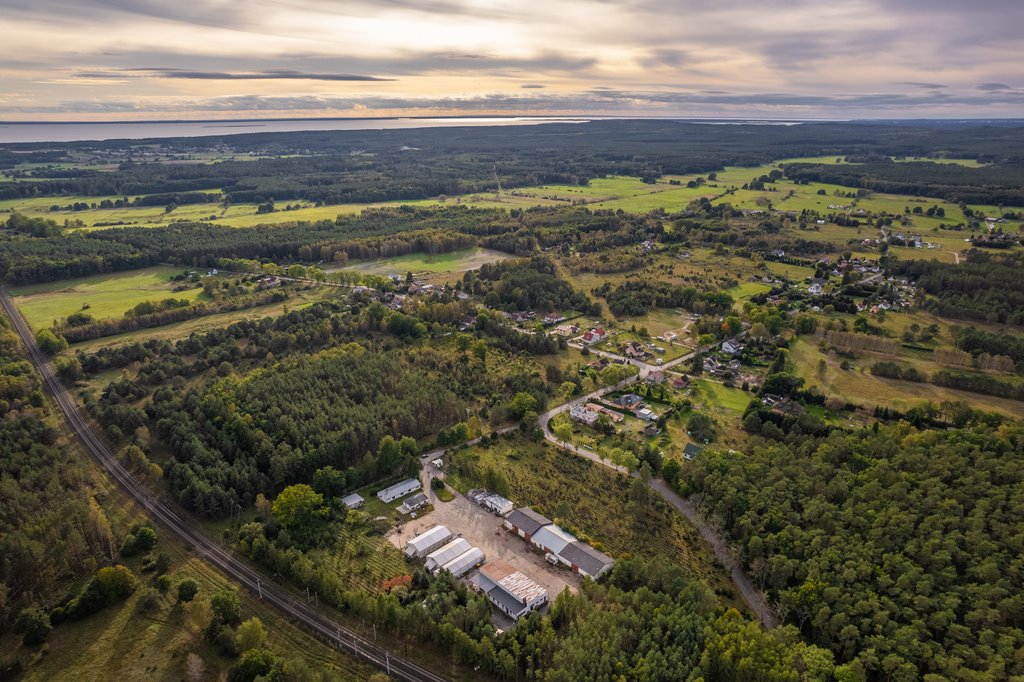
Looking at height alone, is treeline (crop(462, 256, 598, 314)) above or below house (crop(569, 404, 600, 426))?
above

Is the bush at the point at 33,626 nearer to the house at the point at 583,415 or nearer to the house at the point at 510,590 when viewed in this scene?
the house at the point at 510,590

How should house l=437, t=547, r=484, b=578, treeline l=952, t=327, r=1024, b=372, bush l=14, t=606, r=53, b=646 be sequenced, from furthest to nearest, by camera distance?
treeline l=952, t=327, r=1024, b=372
house l=437, t=547, r=484, b=578
bush l=14, t=606, r=53, b=646

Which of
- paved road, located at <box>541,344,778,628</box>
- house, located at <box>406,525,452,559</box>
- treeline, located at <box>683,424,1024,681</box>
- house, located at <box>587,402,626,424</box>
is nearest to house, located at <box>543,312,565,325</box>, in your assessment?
paved road, located at <box>541,344,778,628</box>

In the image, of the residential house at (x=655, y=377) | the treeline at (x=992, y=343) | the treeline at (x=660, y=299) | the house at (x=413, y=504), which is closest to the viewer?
the house at (x=413, y=504)

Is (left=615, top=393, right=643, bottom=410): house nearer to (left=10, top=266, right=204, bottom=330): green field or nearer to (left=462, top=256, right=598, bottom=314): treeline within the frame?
(left=462, top=256, right=598, bottom=314): treeline

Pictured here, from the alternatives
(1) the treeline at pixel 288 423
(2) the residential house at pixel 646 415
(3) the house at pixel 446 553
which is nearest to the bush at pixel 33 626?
(1) the treeline at pixel 288 423

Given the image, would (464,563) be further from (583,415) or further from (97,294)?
(97,294)
